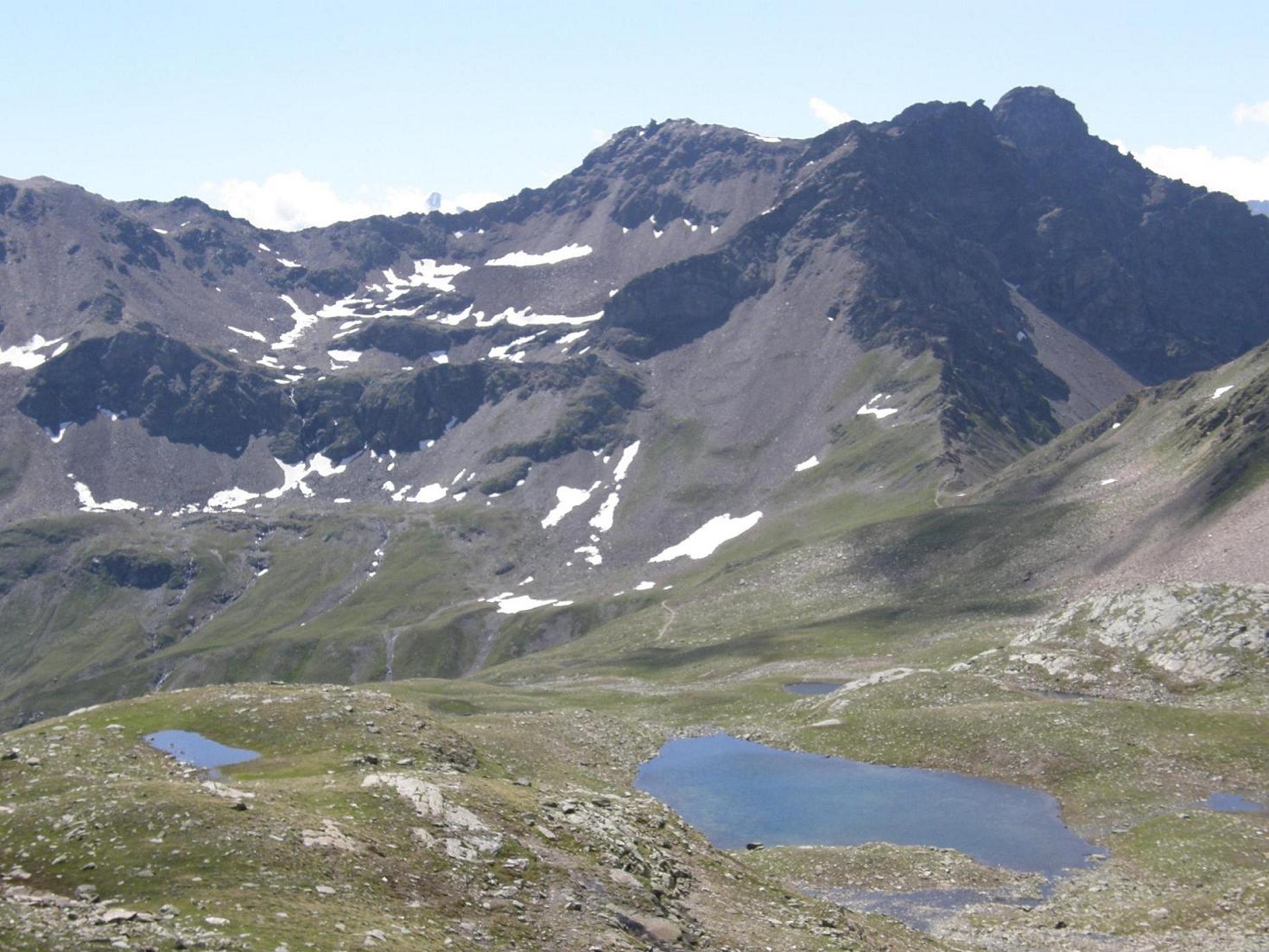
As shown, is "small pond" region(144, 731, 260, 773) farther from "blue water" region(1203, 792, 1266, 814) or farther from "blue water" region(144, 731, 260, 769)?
"blue water" region(1203, 792, 1266, 814)

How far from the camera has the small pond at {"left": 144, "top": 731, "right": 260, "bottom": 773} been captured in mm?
48406

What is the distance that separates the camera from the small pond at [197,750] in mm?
48406

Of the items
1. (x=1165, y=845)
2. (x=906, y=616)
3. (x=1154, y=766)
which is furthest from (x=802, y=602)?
(x=1165, y=845)

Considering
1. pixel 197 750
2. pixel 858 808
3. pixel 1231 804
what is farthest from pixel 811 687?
pixel 197 750

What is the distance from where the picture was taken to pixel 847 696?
91438mm

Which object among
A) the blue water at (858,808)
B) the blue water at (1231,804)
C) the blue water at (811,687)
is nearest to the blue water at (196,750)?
the blue water at (858,808)

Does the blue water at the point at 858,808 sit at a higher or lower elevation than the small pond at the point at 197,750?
lower

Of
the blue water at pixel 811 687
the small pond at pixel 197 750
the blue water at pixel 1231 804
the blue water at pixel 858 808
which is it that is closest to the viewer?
the small pond at pixel 197 750

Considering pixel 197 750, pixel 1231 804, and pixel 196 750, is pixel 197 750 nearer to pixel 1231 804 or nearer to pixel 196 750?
pixel 196 750

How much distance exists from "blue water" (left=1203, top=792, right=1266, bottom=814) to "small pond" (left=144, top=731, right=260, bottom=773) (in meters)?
48.3

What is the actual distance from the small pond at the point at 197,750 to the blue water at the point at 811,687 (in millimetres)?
67532

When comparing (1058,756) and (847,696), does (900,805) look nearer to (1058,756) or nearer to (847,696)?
(1058,756)

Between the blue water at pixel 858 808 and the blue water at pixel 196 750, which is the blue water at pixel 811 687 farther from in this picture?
the blue water at pixel 196 750

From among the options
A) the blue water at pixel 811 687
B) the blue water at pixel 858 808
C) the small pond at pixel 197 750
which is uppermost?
the small pond at pixel 197 750
